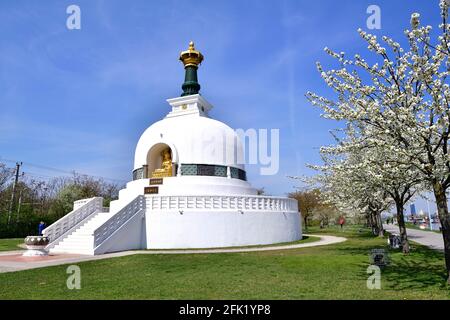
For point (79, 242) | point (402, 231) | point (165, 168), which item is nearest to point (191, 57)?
point (165, 168)

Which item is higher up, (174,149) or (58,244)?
(174,149)

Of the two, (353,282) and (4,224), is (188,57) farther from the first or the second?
(353,282)

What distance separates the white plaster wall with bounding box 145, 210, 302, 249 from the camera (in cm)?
1772

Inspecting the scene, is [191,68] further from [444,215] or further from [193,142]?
[444,215]

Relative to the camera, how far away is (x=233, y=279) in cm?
892

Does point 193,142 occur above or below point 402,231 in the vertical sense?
above

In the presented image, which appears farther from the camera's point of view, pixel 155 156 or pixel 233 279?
pixel 155 156

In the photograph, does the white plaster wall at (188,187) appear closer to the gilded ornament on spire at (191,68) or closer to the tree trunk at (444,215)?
the gilded ornament on spire at (191,68)

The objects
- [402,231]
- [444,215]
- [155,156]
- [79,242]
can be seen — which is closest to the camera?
[444,215]

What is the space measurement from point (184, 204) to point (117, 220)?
367 cm

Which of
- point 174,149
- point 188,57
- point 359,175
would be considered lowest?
point 359,175

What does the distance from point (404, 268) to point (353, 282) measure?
362 cm
